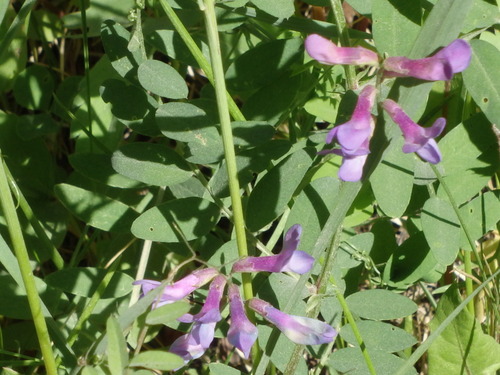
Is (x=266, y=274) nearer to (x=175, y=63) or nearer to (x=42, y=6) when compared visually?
(x=175, y=63)

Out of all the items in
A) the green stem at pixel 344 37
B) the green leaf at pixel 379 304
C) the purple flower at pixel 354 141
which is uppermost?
the green stem at pixel 344 37

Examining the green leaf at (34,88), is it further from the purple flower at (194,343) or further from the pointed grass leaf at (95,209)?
the purple flower at (194,343)

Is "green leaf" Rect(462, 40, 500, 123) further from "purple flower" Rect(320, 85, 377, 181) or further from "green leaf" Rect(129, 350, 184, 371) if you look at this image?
"green leaf" Rect(129, 350, 184, 371)

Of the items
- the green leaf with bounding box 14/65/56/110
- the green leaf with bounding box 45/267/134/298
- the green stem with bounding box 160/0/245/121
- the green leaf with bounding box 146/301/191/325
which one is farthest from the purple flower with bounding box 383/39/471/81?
the green leaf with bounding box 14/65/56/110

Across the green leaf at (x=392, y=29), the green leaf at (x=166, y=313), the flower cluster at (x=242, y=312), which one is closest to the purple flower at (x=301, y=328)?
the flower cluster at (x=242, y=312)

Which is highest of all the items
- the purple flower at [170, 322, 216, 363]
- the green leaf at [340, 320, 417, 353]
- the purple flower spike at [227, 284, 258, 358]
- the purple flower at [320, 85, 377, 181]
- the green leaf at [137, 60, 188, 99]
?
the purple flower at [320, 85, 377, 181]

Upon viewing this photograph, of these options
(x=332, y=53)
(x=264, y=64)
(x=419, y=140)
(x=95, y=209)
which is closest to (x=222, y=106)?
(x=332, y=53)

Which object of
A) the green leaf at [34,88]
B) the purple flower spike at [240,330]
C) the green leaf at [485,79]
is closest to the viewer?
the purple flower spike at [240,330]
